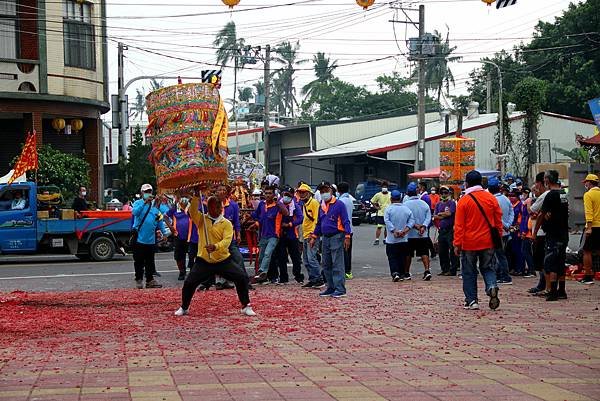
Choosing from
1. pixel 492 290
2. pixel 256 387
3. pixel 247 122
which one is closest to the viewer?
pixel 256 387

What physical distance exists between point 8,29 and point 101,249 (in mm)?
11958

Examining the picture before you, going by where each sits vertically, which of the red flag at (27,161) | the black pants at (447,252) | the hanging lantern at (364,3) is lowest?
the black pants at (447,252)

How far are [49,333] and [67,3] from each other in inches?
1033

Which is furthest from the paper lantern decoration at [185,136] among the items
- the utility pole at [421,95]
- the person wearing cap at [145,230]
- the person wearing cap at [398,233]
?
the utility pole at [421,95]

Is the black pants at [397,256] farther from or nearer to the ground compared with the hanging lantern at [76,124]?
nearer to the ground

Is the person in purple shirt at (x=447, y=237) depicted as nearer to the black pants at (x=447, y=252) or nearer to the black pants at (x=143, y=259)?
the black pants at (x=447, y=252)

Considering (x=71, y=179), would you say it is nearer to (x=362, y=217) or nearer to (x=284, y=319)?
(x=362, y=217)

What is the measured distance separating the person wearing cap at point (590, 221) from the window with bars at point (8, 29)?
23366mm

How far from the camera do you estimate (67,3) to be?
35750mm

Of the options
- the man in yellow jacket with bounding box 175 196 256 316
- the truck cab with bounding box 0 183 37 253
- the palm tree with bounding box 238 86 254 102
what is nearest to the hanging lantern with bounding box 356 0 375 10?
the man in yellow jacket with bounding box 175 196 256 316

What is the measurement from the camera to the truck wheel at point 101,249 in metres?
25.6

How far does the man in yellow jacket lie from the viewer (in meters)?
13.0

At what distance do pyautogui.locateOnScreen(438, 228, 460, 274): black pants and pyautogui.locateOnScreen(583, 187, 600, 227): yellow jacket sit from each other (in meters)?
3.98

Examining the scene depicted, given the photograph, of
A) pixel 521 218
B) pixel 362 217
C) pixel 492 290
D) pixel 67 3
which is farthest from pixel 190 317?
pixel 362 217
